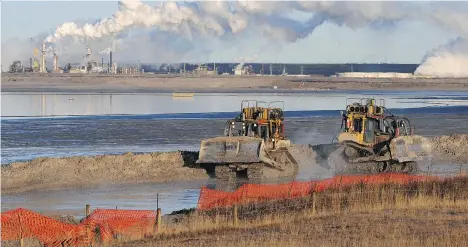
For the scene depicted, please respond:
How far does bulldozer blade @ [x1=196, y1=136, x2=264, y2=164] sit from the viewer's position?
121ft

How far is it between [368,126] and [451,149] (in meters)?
13.0

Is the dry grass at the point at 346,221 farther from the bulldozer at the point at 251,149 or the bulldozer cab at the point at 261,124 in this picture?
the bulldozer cab at the point at 261,124

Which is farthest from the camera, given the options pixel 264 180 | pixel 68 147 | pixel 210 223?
pixel 68 147

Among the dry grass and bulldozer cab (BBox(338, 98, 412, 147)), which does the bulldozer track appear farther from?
the dry grass

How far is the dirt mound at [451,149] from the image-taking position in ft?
160

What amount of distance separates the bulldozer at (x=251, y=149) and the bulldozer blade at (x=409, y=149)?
3.98 metres

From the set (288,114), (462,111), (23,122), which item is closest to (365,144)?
(23,122)

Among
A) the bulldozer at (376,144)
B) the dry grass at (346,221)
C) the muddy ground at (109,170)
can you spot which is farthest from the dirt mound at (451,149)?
the dry grass at (346,221)

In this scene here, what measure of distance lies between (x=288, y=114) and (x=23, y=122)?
2229 centimetres

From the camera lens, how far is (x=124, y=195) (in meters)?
35.1

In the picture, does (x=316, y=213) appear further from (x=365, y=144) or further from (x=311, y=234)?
(x=365, y=144)

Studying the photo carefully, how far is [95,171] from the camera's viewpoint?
133 feet

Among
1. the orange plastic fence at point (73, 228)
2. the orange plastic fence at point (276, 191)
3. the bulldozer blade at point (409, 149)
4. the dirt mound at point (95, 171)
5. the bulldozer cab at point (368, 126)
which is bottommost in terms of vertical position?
the dirt mound at point (95, 171)

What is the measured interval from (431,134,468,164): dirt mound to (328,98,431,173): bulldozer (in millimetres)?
8208
